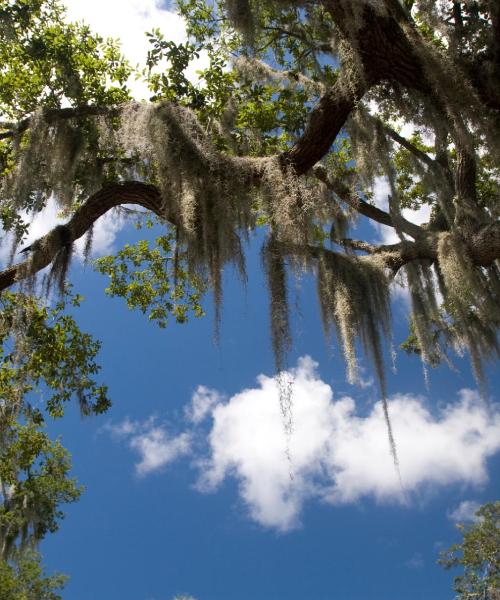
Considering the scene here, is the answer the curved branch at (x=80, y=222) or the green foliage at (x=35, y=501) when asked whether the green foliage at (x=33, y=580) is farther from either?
the curved branch at (x=80, y=222)

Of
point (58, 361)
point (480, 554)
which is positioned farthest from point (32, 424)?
point (480, 554)

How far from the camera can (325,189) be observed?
6.58 metres

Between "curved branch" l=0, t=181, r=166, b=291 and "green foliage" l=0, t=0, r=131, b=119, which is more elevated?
"green foliage" l=0, t=0, r=131, b=119

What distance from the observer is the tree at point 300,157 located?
14.3 ft

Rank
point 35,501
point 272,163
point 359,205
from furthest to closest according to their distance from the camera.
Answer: point 35,501
point 359,205
point 272,163

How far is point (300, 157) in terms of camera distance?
16.0 feet

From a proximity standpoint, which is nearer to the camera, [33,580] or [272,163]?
[272,163]

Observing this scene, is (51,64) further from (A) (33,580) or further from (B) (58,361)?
(A) (33,580)

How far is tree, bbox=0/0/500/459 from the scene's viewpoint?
4.34m

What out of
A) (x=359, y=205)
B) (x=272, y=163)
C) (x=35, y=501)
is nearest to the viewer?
(x=272, y=163)

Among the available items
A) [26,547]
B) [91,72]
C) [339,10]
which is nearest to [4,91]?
[91,72]

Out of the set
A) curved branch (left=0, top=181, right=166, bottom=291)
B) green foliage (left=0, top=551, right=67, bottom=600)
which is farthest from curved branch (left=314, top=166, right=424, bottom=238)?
green foliage (left=0, top=551, right=67, bottom=600)

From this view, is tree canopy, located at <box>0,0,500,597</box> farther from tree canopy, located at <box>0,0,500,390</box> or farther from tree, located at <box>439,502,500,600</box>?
→ tree, located at <box>439,502,500,600</box>

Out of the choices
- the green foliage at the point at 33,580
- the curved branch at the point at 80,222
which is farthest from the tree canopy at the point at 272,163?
the green foliage at the point at 33,580
